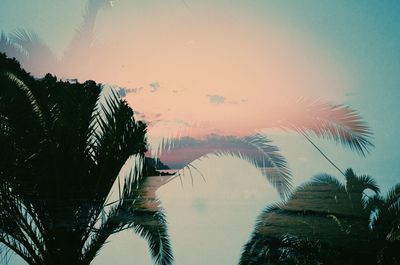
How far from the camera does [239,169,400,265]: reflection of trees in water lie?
30.1ft

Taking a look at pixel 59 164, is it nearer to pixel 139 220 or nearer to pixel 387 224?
pixel 139 220

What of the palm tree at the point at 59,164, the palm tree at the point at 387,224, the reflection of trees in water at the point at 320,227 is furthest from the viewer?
the reflection of trees in water at the point at 320,227

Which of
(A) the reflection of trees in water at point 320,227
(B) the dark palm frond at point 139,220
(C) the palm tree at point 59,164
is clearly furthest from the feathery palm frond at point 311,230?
(C) the palm tree at point 59,164

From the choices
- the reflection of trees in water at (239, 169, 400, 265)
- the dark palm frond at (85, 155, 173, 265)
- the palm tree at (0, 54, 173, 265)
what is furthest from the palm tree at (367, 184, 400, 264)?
the palm tree at (0, 54, 173, 265)

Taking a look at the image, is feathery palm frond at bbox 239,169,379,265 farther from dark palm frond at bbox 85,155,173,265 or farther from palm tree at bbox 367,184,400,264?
dark palm frond at bbox 85,155,173,265

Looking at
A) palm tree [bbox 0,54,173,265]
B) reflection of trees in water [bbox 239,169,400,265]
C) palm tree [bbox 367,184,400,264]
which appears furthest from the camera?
reflection of trees in water [bbox 239,169,400,265]

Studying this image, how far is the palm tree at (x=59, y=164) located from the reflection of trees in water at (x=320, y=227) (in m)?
4.68

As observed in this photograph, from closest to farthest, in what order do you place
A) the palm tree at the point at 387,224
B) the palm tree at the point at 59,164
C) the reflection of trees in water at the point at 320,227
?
the palm tree at the point at 59,164 → the palm tree at the point at 387,224 → the reflection of trees in water at the point at 320,227

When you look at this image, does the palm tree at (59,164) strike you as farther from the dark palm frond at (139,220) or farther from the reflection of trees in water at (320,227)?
the reflection of trees in water at (320,227)

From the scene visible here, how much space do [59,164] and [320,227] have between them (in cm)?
683

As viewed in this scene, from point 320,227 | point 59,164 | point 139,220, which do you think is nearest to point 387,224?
point 320,227

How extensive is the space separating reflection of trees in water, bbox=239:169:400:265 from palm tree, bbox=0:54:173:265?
15.4 ft

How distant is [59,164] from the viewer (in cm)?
508

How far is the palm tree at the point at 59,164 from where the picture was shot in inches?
198
